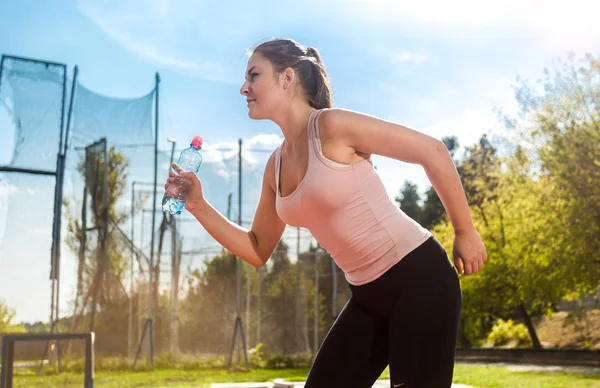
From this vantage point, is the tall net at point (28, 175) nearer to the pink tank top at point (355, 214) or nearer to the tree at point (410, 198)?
the pink tank top at point (355, 214)

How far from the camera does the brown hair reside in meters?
1.98

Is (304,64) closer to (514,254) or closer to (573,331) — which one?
(514,254)

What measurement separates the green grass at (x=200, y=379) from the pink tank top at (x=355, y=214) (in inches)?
273

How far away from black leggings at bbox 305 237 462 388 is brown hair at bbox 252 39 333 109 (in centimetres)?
56

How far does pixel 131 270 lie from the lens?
10.6m

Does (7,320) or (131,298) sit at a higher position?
(131,298)

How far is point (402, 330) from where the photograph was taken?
173 cm

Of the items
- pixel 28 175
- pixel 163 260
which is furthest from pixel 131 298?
pixel 28 175

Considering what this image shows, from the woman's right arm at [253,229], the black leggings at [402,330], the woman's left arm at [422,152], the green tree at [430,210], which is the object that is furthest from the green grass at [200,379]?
the green tree at [430,210]

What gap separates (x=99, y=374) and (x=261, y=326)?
8.30 ft

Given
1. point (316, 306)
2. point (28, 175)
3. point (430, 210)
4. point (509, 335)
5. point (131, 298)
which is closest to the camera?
point (28, 175)

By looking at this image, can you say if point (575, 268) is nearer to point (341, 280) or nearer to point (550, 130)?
point (550, 130)

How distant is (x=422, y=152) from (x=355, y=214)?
0.78 ft

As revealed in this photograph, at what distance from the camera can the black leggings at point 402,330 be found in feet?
5.59
